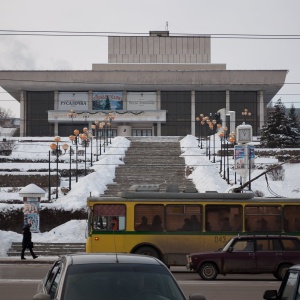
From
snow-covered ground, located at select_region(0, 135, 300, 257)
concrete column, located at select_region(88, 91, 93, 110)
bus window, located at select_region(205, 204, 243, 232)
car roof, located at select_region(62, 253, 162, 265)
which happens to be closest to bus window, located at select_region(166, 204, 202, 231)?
bus window, located at select_region(205, 204, 243, 232)

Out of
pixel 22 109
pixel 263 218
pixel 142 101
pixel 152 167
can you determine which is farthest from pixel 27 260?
pixel 22 109

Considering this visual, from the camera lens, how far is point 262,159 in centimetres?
6994

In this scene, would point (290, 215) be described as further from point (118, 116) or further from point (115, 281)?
point (118, 116)

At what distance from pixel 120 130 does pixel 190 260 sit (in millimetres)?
83067

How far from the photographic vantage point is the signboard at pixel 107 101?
352 feet

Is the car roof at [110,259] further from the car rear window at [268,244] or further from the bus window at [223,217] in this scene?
the bus window at [223,217]

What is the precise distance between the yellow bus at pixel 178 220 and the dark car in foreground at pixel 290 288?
19672 mm

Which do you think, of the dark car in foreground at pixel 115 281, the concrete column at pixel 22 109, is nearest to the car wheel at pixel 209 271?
the dark car in foreground at pixel 115 281

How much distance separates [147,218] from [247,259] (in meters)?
5.39

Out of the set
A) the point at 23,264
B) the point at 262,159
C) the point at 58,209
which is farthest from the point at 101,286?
the point at 262,159

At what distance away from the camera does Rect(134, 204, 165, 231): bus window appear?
2892cm

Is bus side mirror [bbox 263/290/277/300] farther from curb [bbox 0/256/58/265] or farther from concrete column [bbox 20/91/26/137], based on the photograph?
concrete column [bbox 20/91/26/137]

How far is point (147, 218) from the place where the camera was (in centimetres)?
2895

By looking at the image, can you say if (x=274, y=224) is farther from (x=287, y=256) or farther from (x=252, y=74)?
(x=252, y=74)
